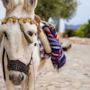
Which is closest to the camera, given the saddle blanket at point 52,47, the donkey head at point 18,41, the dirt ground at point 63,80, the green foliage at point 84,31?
the donkey head at point 18,41

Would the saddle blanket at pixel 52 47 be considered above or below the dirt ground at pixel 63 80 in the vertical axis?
above

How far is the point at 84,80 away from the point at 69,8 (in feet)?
63.2

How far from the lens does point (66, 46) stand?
16594 millimetres

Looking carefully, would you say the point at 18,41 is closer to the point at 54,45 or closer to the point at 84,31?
the point at 54,45

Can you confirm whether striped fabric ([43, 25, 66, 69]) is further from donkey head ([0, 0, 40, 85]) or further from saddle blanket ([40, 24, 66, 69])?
donkey head ([0, 0, 40, 85])

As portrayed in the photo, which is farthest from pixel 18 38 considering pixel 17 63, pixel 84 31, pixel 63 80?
pixel 84 31

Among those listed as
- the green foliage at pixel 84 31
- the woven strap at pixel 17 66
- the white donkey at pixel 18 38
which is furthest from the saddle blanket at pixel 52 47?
the green foliage at pixel 84 31

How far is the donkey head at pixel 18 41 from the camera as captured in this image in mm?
3283

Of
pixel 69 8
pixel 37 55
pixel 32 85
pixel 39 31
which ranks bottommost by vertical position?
pixel 69 8

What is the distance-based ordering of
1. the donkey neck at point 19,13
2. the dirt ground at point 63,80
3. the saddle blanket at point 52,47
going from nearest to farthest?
the donkey neck at point 19,13 → the saddle blanket at point 52,47 → the dirt ground at point 63,80

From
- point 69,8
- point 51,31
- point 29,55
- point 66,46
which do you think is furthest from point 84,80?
point 69,8

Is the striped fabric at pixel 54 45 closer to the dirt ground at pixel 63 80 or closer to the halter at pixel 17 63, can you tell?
the halter at pixel 17 63

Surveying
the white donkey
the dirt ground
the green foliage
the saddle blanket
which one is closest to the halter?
the white donkey

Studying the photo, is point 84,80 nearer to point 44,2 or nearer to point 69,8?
point 44,2
